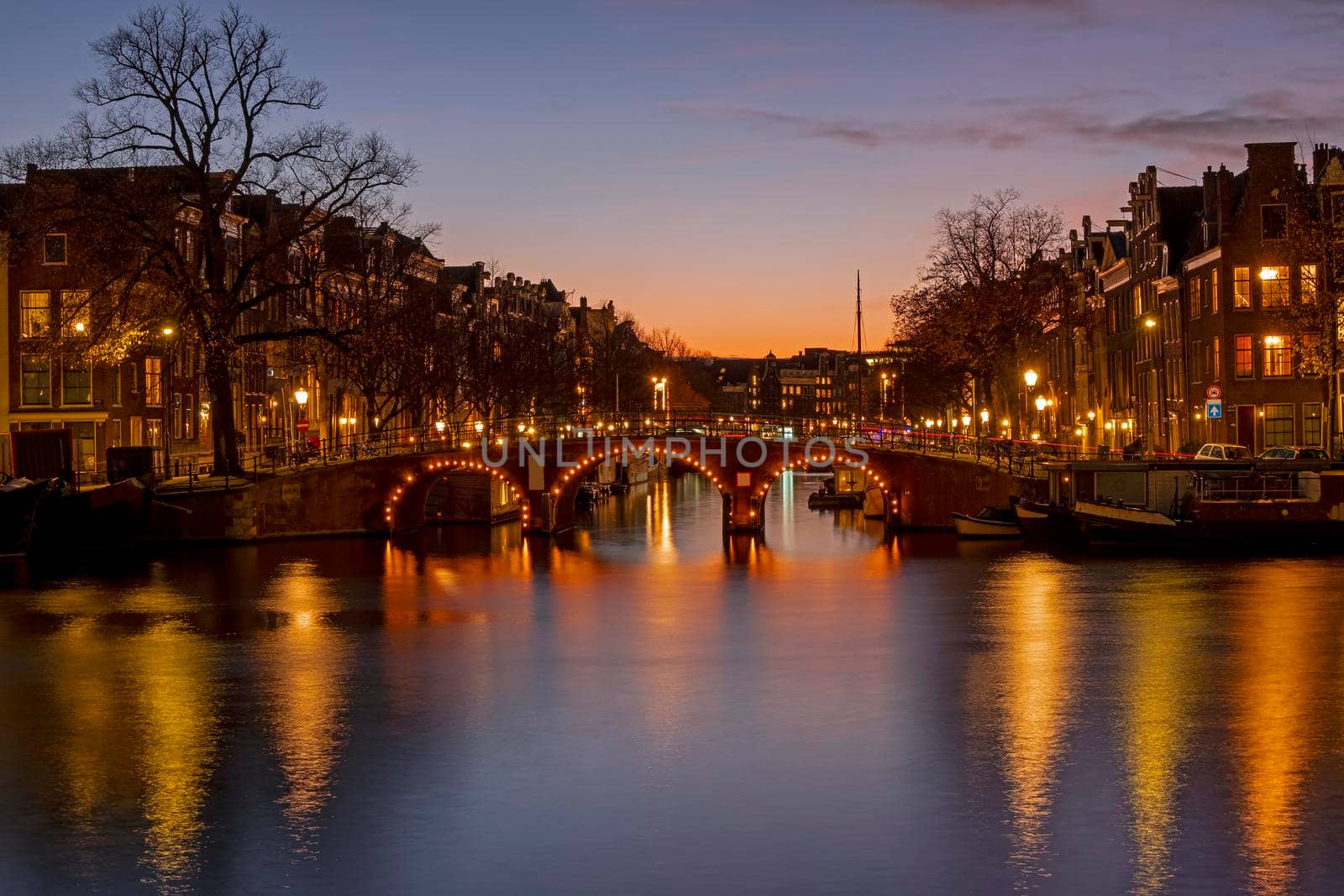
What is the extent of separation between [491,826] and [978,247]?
230ft

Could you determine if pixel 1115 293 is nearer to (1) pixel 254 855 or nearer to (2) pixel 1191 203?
(2) pixel 1191 203

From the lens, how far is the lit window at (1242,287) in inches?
2933

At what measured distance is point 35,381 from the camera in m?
76.5

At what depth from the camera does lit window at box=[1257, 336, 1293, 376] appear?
240ft

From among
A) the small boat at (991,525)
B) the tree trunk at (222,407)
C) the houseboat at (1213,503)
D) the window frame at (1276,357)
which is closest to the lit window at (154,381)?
the tree trunk at (222,407)

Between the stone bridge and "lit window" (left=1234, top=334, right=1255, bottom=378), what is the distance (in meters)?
10.7

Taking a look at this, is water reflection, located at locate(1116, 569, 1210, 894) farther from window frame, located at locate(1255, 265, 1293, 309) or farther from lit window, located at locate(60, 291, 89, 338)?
lit window, located at locate(60, 291, 89, 338)

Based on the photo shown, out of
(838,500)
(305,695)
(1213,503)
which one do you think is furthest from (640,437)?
(305,695)

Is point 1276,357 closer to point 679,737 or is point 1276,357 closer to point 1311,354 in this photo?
point 1311,354

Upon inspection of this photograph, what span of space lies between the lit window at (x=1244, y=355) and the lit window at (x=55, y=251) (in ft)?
160

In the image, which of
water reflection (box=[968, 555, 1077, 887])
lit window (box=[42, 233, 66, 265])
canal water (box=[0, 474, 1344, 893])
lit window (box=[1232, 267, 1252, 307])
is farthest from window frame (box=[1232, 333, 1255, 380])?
lit window (box=[42, 233, 66, 265])

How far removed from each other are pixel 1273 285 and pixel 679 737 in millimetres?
53423

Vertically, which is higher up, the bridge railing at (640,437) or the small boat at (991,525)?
the bridge railing at (640,437)

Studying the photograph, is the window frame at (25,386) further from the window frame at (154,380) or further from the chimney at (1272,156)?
the chimney at (1272,156)
